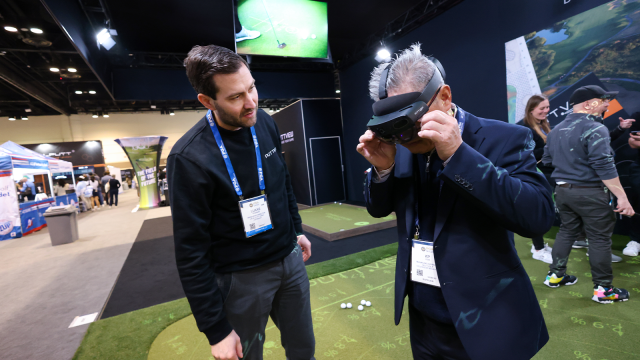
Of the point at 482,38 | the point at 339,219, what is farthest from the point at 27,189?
the point at 482,38

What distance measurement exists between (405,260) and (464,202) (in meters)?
0.28

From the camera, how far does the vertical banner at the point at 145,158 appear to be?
9.84 meters

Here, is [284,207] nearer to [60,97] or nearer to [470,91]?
[470,91]

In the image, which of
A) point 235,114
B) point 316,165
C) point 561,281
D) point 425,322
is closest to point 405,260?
point 425,322

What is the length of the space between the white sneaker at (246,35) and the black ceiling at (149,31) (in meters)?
0.49

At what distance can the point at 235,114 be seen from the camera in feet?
3.72

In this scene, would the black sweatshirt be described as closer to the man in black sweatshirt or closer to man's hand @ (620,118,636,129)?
the man in black sweatshirt

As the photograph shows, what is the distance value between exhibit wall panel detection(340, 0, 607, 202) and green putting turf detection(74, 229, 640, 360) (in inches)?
118

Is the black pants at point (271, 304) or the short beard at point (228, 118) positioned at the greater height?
the short beard at point (228, 118)

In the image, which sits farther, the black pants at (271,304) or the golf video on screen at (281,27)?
the golf video on screen at (281,27)

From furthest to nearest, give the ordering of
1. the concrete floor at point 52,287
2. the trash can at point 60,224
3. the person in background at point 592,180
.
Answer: the trash can at point 60,224 < the concrete floor at point 52,287 < the person in background at point 592,180

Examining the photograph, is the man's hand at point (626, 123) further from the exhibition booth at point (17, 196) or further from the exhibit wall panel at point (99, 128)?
the exhibit wall panel at point (99, 128)

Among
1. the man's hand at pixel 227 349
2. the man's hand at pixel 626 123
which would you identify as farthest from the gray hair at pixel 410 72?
the man's hand at pixel 626 123

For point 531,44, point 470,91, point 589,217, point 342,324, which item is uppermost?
point 531,44
